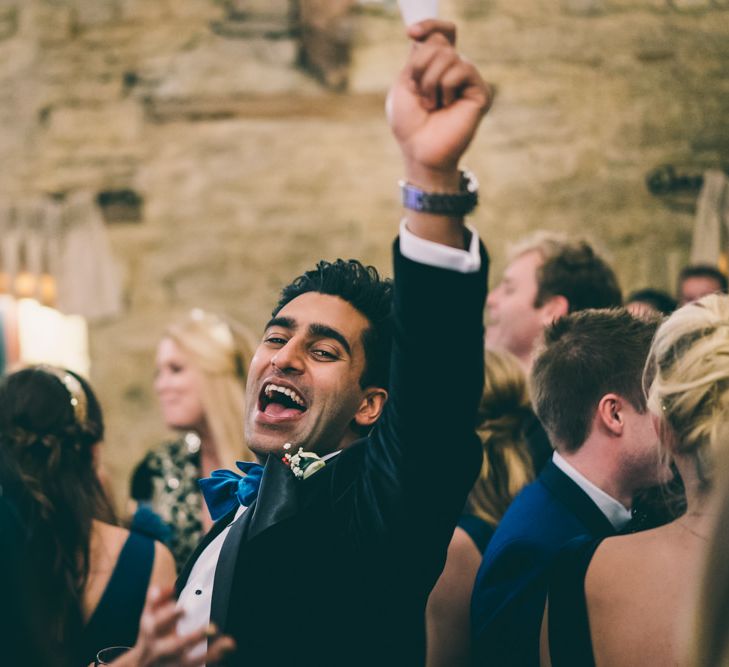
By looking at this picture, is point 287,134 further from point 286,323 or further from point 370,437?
point 370,437

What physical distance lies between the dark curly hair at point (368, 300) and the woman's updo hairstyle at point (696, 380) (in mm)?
469

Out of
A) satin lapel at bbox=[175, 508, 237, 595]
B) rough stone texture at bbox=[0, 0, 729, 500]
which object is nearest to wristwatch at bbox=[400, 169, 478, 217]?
satin lapel at bbox=[175, 508, 237, 595]

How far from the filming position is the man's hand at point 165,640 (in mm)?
1229

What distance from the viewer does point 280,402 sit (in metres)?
1.73

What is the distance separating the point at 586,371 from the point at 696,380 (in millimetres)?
505

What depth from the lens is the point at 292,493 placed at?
A: 151cm

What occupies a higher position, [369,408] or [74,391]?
[369,408]

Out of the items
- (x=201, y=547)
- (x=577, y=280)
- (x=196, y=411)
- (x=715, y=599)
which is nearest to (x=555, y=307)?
(x=577, y=280)

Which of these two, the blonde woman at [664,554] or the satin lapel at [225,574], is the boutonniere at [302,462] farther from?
the blonde woman at [664,554]

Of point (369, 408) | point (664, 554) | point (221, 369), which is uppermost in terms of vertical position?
point (369, 408)

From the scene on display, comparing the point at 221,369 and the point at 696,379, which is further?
the point at 221,369

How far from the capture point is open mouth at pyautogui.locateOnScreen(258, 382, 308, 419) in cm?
169

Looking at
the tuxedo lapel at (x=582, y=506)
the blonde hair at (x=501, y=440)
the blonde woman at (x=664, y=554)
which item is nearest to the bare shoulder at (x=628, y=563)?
the blonde woman at (x=664, y=554)

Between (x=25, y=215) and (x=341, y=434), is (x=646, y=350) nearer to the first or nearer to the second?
(x=341, y=434)
